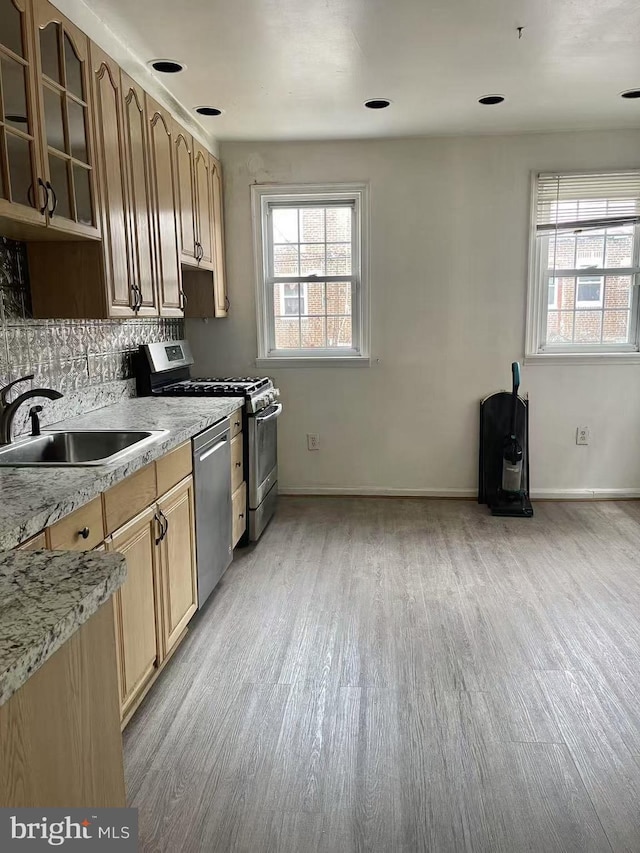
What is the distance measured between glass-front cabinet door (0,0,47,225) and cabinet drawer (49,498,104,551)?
35.1 inches

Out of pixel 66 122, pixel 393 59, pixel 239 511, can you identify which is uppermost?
pixel 393 59

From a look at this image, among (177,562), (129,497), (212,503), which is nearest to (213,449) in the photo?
(212,503)

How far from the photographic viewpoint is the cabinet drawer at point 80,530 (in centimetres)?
158

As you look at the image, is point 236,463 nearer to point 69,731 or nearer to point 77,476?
point 77,476

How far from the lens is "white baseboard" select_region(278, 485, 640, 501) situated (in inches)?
179

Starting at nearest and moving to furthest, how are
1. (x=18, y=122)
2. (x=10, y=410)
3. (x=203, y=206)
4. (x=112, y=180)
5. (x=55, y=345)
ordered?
(x=18, y=122) < (x=10, y=410) < (x=112, y=180) < (x=55, y=345) < (x=203, y=206)

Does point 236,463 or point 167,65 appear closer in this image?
point 167,65

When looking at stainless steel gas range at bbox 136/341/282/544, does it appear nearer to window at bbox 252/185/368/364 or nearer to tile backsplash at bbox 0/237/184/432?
tile backsplash at bbox 0/237/184/432

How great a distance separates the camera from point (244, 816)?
1685 millimetres

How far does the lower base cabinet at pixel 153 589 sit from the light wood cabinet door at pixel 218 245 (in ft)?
6.56

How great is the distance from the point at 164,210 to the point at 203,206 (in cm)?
78

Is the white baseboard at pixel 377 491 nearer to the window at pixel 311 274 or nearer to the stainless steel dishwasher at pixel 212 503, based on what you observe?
the window at pixel 311 274

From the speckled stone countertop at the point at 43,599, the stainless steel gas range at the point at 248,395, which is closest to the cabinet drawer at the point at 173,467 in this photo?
the stainless steel gas range at the point at 248,395

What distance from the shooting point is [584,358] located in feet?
14.4
